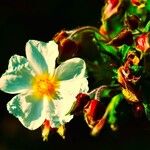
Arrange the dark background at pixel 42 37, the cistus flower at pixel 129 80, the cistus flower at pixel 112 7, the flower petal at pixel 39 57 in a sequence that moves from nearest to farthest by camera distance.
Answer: the cistus flower at pixel 129 80
the flower petal at pixel 39 57
the cistus flower at pixel 112 7
the dark background at pixel 42 37

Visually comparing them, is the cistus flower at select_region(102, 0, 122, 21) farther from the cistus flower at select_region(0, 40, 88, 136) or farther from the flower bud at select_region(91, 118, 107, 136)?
the flower bud at select_region(91, 118, 107, 136)

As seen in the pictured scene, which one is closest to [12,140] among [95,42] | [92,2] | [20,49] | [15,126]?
[15,126]

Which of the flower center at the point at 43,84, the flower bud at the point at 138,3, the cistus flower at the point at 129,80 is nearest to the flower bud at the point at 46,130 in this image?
the flower center at the point at 43,84

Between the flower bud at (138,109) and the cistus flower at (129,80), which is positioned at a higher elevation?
the cistus flower at (129,80)

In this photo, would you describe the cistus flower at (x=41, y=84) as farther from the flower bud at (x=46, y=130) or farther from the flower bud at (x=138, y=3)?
the flower bud at (x=138, y=3)

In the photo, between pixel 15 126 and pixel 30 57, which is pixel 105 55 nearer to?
pixel 30 57

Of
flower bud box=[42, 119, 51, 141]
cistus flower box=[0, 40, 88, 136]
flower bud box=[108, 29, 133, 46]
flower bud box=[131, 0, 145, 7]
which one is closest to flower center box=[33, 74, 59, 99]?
cistus flower box=[0, 40, 88, 136]

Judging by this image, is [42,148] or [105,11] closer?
[105,11]
